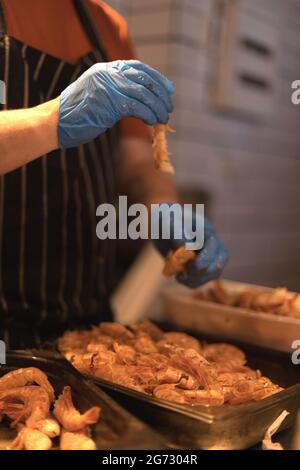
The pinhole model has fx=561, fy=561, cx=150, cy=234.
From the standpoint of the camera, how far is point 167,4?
9.86ft

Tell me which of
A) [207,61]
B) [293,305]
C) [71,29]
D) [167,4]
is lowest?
[293,305]

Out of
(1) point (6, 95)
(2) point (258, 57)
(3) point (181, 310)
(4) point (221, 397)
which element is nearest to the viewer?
(4) point (221, 397)

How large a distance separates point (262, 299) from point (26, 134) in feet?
2.63

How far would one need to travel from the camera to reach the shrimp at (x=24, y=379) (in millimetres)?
1031

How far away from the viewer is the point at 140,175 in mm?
1838

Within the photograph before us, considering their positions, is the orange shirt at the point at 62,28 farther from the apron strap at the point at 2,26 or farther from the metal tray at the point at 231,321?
the metal tray at the point at 231,321

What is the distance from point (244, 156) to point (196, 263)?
236cm

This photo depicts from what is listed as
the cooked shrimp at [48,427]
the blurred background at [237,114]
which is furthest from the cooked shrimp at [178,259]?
the blurred background at [237,114]

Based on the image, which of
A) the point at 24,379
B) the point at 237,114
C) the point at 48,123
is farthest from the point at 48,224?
the point at 237,114

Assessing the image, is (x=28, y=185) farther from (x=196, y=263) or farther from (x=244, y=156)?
(x=244, y=156)

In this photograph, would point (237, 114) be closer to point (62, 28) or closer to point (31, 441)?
point (62, 28)
